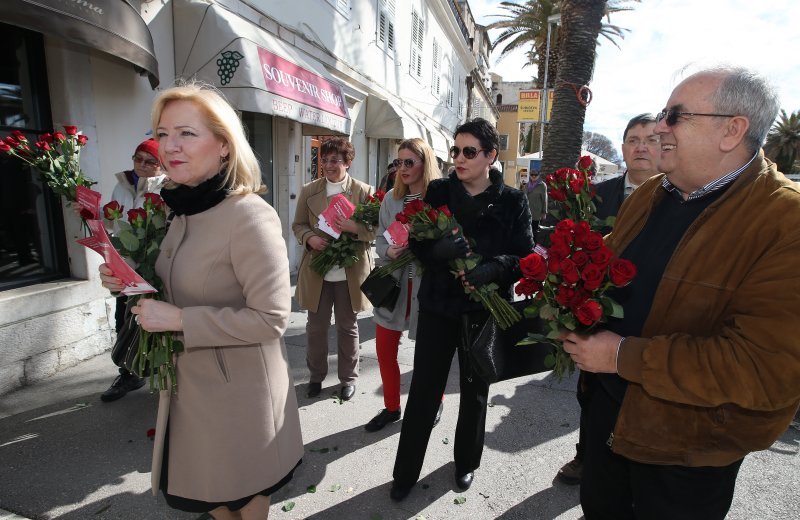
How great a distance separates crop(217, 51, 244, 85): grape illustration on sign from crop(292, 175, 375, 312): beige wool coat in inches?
97.4

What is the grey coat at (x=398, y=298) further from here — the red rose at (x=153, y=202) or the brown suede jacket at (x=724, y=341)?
the brown suede jacket at (x=724, y=341)

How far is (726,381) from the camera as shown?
121cm

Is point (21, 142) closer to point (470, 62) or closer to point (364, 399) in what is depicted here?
point (364, 399)

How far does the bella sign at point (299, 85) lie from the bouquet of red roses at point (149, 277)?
424cm

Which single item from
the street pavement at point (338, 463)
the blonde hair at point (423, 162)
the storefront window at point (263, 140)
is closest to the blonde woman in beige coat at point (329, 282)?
the street pavement at point (338, 463)

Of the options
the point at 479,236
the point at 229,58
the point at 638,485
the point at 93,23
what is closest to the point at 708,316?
the point at 638,485

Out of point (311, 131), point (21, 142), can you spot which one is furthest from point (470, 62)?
point (21, 142)

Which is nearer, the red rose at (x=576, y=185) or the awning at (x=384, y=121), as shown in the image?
the red rose at (x=576, y=185)

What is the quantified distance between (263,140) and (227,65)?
224 cm

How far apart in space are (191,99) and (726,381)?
192cm

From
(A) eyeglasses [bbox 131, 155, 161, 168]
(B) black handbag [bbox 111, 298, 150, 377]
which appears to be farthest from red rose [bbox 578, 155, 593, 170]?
(A) eyeglasses [bbox 131, 155, 161, 168]

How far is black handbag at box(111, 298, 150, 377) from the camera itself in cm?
169

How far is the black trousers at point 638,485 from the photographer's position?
1.44 metres

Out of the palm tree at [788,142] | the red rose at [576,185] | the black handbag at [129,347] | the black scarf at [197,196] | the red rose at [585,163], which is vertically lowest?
the black handbag at [129,347]
